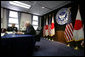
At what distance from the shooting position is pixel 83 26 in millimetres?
2182

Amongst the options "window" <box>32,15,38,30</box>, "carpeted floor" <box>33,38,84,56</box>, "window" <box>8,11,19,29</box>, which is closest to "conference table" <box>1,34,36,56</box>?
"carpeted floor" <box>33,38,84,56</box>

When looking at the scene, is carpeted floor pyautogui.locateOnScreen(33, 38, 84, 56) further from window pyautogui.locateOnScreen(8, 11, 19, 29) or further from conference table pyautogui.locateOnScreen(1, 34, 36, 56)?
window pyautogui.locateOnScreen(8, 11, 19, 29)

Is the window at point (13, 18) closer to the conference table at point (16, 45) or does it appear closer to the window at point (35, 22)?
the window at point (35, 22)

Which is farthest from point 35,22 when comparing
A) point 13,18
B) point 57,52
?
point 57,52

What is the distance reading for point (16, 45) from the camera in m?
1.25

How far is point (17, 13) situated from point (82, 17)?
14.9 feet

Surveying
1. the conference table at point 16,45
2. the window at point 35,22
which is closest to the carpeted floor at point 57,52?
the conference table at point 16,45

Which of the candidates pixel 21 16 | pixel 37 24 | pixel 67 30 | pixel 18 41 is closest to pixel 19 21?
pixel 21 16

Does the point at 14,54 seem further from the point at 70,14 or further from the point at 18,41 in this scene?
the point at 70,14

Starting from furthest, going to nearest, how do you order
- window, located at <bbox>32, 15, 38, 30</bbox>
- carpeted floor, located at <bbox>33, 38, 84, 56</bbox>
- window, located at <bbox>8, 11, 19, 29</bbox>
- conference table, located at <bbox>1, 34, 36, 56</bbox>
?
1. window, located at <bbox>32, 15, 38, 30</bbox>
2. window, located at <bbox>8, 11, 19, 29</bbox>
3. carpeted floor, located at <bbox>33, 38, 84, 56</bbox>
4. conference table, located at <bbox>1, 34, 36, 56</bbox>

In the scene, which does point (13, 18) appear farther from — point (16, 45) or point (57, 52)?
point (57, 52)

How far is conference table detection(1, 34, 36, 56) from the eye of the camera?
1.14 meters

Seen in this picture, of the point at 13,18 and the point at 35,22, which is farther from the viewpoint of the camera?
the point at 35,22

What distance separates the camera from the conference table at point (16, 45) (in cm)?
114
